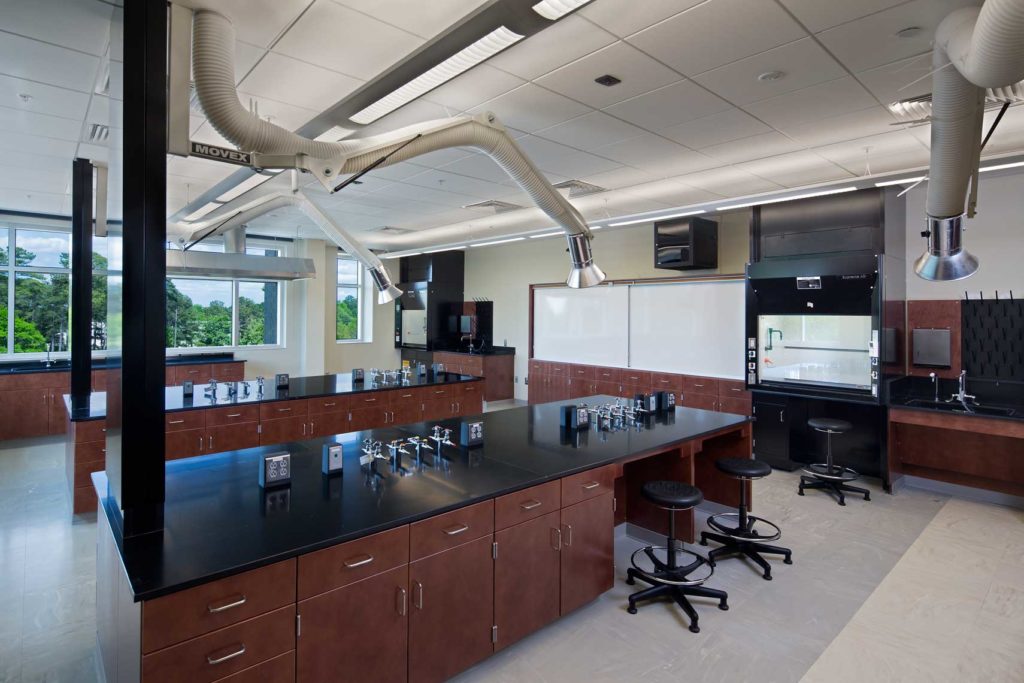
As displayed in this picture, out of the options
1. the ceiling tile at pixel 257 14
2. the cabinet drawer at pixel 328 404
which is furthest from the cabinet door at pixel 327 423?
the ceiling tile at pixel 257 14

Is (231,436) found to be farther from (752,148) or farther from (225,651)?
(752,148)

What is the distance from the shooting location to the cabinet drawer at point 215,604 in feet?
4.72

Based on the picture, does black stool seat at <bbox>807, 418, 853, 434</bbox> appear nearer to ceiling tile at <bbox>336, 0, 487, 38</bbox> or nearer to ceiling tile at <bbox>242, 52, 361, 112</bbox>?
ceiling tile at <bbox>336, 0, 487, 38</bbox>

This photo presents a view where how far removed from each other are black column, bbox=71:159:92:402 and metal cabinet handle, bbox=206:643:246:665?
14.5 feet

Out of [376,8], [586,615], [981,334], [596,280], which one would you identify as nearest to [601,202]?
[596,280]

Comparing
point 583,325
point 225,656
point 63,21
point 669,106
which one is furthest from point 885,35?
point 583,325

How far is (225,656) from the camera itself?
1.55 m

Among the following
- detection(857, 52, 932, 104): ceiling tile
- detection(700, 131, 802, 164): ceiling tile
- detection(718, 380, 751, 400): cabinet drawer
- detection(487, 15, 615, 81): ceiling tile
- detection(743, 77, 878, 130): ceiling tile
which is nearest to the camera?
detection(487, 15, 615, 81): ceiling tile

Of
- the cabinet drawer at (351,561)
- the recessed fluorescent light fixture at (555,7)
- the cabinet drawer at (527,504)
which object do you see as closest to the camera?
the cabinet drawer at (351,561)

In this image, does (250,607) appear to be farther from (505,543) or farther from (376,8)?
(376,8)

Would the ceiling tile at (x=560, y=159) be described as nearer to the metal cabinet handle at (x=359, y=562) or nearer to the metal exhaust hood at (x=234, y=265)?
the metal exhaust hood at (x=234, y=265)

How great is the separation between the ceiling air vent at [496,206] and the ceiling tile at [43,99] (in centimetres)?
388

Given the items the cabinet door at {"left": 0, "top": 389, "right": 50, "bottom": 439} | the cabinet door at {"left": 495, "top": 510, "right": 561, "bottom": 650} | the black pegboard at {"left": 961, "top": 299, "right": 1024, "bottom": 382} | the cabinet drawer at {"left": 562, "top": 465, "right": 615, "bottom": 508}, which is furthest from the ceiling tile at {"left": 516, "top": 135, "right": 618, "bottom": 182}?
the cabinet door at {"left": 0, "top": 389, "right": 50, "bottom": 439}

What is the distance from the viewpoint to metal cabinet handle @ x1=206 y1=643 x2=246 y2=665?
1527mm
